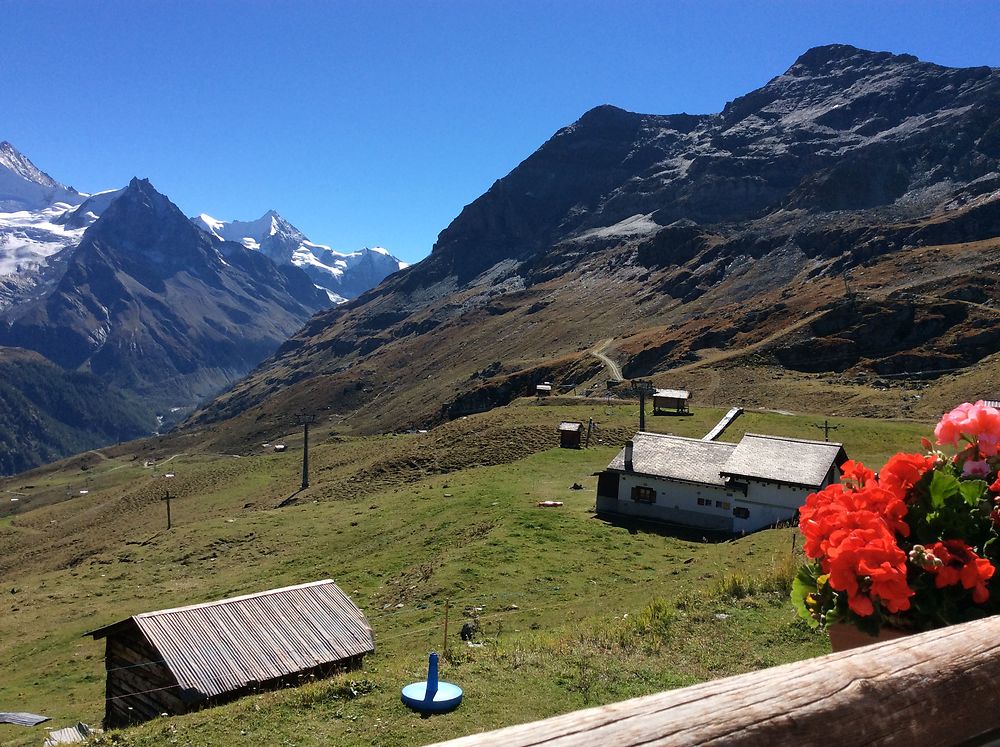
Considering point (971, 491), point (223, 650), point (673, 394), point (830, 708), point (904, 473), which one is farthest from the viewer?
point (673, 394)

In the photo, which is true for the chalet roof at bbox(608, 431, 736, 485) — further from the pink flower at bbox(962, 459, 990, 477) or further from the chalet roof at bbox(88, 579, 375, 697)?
the pink flower at bbox(962, 459, 990, 477)

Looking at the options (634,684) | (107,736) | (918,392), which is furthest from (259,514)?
(918,392)

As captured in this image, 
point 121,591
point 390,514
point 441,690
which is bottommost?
Answer: point 121,591

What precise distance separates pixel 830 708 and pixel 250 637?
2147cm

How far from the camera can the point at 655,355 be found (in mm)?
138625

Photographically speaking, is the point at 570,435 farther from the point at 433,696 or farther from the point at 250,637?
the point at 433,696

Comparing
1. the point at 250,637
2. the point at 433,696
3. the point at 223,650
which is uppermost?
the point at 433,696

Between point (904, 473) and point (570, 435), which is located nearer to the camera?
point (904, 473)

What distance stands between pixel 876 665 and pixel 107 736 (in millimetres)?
15543

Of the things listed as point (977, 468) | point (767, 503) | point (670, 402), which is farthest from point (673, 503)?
point (977, 468)

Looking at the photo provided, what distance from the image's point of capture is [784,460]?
42656mm

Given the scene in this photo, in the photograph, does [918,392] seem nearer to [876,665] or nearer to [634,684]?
[634,684]

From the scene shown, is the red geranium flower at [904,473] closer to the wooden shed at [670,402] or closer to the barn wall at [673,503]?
the barn wall at [673,503]

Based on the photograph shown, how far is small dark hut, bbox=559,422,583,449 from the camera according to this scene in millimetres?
66438
